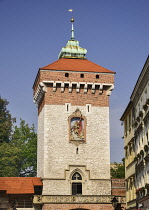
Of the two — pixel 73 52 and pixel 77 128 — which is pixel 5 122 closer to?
pixel 73 52

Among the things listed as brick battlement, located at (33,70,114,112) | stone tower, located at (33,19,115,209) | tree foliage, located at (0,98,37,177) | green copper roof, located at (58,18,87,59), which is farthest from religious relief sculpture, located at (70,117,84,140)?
tree foliage, located at (0,98,37,177)

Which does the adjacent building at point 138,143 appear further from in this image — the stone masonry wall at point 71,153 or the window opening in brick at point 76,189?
the window opening in brick at point 76,189

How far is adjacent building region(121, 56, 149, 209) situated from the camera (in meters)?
35.3

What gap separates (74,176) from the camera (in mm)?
47594

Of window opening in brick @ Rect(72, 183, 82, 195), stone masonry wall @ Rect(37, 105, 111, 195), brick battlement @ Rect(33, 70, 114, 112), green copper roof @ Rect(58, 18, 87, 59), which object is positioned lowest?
window opening in brick @ Rect(72, 183, 82, 195)

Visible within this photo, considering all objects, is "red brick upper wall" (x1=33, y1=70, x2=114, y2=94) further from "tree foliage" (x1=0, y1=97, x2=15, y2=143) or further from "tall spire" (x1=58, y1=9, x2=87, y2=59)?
"tree foliage" (x1=0, y1=97, x2=15, y2=143)

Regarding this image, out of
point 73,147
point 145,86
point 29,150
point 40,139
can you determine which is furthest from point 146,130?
point 29,150

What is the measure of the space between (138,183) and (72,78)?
14193 mm

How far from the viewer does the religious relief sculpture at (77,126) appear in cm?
4850

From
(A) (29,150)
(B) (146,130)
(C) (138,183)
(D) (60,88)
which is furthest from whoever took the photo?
(A) (29,150)

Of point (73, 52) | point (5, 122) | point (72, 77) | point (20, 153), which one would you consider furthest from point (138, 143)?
point (5, 122)

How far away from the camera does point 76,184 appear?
47.4 metres

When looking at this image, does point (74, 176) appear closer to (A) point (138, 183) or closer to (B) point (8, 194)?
(B) point (8, 194)

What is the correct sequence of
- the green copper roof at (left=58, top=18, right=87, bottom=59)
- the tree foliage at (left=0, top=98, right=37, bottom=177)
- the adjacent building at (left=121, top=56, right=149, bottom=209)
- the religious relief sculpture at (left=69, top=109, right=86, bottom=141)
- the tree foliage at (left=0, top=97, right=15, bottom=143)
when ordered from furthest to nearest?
the tree foliage at (left=0, top=97, right=15, bottom=143) → the tree foliage at (left=0, top=98, right=37, bottom=177) → the green copper roof at (left=58, top=18, right=87, bottom=59) → the religious relief sculpture at (left=69, top=109, right=86, bottom=141) → the adjacent building at (left=121, top=56, right=149, bottom=209)
